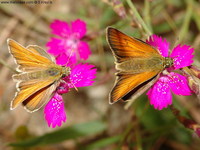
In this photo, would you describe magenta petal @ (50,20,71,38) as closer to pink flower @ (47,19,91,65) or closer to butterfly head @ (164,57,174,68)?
pink flower @ (47,19,91,65)

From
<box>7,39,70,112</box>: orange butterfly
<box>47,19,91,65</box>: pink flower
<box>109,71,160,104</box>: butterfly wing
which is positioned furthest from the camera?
<box>47,19,91,65</box>: pink flower

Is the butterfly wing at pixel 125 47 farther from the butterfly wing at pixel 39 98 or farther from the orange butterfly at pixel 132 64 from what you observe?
the butterfly wing at pixel 39 98

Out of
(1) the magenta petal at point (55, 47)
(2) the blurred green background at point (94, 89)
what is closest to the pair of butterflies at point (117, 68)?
(1) the magenta petal at point (55, 47)

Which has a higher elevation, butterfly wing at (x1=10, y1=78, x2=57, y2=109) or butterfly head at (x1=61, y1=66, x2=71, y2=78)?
butterfly head at (x1=61, y1=66, x2=71, y2=78)

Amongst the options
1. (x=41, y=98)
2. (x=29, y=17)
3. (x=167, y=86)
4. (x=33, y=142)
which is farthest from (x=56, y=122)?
(x=29, y=17)

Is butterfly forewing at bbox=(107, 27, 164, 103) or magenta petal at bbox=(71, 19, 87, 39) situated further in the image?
magenta petal at bbox=(71, 19, 87, 39)

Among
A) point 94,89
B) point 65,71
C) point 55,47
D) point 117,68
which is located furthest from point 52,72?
point 94,89

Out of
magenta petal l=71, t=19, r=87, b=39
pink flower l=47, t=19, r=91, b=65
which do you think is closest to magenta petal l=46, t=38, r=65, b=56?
pink flower l=47, t=19, r=91, b=65

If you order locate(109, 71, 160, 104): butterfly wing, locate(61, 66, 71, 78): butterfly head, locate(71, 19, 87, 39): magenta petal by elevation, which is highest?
locate(71, 19, 87, 39): magenta petal
